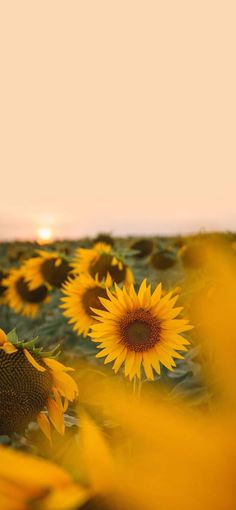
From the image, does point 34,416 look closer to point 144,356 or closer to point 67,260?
point 144,356

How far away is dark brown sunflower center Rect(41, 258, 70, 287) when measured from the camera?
5.49 m

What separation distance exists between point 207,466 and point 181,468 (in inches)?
0.7

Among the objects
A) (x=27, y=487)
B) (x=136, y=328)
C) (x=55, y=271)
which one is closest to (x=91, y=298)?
(x=136, y=328)

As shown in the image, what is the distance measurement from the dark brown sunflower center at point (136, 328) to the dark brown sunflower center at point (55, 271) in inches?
115

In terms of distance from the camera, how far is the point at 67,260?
5.53 metres

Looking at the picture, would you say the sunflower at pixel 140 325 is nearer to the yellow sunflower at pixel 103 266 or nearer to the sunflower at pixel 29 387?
the sunflower at pixel 29 387

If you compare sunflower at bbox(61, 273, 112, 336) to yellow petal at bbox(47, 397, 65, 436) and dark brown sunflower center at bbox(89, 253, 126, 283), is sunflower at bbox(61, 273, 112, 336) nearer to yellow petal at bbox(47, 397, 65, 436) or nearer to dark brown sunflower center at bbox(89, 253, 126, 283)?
dark brown sunflower center at bbox(89, 253, 126, 283)

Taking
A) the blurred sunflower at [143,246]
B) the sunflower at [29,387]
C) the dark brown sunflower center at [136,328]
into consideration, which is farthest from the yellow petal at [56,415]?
the blurred sunflower at [143,246]

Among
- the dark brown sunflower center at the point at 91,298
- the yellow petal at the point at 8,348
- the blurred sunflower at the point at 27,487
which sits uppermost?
the dark brown sunflower center at the point at 91,298

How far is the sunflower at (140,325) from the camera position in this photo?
2.46m

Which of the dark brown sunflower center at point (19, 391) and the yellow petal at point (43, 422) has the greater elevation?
the dark brown sunflower center at point (19, 391)

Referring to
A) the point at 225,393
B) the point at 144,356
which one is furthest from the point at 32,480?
the point at 144,356

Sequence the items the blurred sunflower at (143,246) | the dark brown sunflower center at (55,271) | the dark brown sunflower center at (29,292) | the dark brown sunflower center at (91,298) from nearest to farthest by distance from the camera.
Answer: the dark brown sunflower center at (91,298) < the dark brown sunflower center at (55,271) < the dark brown sunflower center at (29,292) < the blurred sunflower at (143,246)

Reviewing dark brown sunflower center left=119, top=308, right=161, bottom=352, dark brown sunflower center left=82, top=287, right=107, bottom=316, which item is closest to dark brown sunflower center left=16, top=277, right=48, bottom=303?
dark brown sunflower center left=82, top=287, right=107, bottom=316
